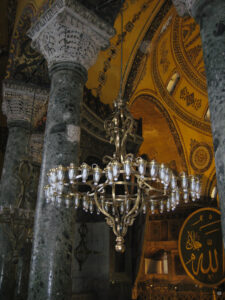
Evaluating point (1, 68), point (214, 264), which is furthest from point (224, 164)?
point (1, 68)

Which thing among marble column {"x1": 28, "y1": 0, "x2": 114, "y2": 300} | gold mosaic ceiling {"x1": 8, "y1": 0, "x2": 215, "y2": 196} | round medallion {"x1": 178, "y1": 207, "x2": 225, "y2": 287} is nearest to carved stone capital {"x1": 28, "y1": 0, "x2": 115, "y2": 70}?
marble column {"x1": 28, "y1": 0, "x2": 114, "y2": 300}

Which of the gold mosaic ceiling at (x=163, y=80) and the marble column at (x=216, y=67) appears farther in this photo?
the gold mosaic ceiling at (x=163, y=80)

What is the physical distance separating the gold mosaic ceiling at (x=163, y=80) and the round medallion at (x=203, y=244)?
2.30 meters

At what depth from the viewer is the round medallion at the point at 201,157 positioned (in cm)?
988

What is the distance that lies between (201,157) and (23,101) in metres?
6.58

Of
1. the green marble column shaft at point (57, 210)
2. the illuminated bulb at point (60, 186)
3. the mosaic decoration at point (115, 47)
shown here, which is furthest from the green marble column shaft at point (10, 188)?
the mosaic decoration at point (115, 47)

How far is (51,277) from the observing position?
106 inches

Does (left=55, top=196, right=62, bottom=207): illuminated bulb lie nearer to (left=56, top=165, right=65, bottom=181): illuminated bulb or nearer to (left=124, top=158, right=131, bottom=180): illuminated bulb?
(left=56, top=165, right=65, bottom=181): illuminated bulb

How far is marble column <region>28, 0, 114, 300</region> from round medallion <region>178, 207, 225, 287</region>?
5399 mm

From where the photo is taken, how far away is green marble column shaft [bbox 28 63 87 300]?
2.70 metres

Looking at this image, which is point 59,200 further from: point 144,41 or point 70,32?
point 144,41

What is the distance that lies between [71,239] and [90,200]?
50cm

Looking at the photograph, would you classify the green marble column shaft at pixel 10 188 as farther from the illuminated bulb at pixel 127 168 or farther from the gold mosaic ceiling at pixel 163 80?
the illuminated bulb at pixel 127 168

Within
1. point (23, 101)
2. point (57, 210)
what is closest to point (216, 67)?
point (57, 210)
